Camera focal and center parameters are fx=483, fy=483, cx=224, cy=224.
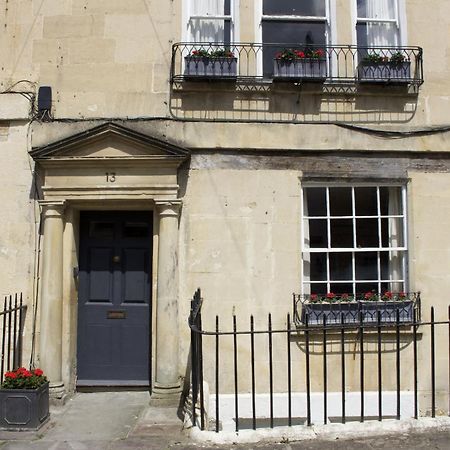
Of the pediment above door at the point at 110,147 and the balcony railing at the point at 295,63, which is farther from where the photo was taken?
the balcony railing at the point at 295,63

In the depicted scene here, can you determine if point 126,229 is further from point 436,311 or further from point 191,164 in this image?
point 436,311

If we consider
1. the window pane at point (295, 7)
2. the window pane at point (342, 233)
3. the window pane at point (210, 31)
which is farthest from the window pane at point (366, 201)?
the window pane at point (210, 31)

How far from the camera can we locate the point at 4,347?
20.4 feet

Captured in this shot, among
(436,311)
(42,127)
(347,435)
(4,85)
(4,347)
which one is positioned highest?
(4,85)

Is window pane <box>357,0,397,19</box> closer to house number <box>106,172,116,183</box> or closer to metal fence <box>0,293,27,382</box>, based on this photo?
house number <box>106,172,116,183</box>

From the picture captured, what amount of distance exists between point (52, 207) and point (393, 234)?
15.1ft

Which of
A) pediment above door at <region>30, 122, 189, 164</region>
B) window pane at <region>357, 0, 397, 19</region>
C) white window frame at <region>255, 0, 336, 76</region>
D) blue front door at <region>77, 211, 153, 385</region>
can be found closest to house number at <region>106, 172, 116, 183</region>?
pediment above door at <region>30, 122, 189, 164</region>

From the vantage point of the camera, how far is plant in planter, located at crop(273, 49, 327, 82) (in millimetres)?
6441

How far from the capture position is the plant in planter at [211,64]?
21.1ft

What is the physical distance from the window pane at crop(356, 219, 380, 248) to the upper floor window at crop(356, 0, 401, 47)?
253cm

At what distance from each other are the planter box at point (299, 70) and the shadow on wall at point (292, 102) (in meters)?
0.13

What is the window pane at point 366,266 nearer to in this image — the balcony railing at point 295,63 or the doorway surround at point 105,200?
the balcony railing at point 295,63

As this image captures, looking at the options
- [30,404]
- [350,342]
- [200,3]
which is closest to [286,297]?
[350,342]

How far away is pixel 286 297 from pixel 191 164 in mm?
2166
